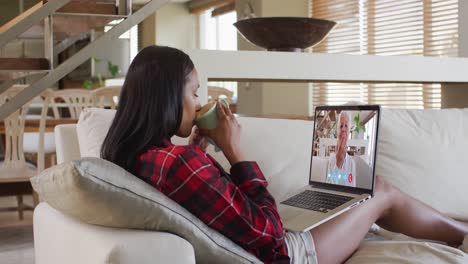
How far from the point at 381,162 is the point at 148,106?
3.41 feet

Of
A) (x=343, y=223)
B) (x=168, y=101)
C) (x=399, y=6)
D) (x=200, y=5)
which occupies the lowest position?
(x=343, y=223)

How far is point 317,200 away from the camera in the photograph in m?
1.92

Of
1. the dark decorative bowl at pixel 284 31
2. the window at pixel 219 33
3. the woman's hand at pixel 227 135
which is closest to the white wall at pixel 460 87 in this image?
the dark decorative bowl at pixel 284 31

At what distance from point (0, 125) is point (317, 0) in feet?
11.5

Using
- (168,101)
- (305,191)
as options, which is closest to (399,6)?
(305,191)

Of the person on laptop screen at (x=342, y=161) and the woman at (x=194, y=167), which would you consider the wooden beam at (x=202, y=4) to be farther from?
the woman at (x=194, y=167)

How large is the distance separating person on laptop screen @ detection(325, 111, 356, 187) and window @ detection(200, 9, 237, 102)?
6971 millimetres

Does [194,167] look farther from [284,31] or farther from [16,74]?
[16,74]

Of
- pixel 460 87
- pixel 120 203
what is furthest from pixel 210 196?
pixel 460 87

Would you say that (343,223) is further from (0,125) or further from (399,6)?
(399,6)

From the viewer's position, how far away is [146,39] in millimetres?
11188

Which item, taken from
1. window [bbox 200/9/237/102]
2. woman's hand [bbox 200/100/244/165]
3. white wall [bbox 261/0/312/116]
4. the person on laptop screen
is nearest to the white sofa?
the person on laptop screen

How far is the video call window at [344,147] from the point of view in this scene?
75.1 inches

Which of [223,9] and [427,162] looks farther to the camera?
[223,9]
